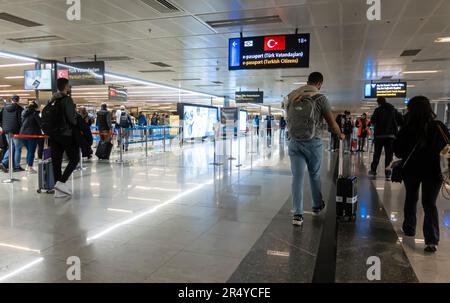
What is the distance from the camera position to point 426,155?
11.2 ft

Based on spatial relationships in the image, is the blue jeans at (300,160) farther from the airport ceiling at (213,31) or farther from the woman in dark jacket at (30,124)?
the woman in dark jacket at (30,124)

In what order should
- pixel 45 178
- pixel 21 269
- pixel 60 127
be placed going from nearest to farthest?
pixel 21 269
pixel 60 127
pixel 45 178

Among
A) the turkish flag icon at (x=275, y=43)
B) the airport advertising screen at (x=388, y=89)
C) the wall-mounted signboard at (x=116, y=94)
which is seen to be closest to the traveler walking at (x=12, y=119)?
the turkish flag icon at (x=275, y=43)

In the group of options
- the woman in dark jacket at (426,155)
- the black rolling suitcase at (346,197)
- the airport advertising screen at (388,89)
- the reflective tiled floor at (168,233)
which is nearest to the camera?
the reflective tiled floor at (168,233)

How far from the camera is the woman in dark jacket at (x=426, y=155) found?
3.38 metres

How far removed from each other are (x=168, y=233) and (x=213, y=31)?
573 centimetres

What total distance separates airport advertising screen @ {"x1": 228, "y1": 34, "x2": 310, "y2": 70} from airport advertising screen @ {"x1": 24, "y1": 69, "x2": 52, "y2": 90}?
7138mm

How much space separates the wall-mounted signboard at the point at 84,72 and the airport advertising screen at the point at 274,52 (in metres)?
5.22

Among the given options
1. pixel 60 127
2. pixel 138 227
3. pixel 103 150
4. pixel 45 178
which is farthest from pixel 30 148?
pixel 138 227

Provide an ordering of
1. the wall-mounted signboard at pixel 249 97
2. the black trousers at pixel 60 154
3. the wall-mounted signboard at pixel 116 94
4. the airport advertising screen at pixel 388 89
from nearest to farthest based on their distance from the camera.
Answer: the black trousers at pixel 60 154, the airport advertising screen at pixel 388 89, the wall-mounted signboard at pixel 116 94, the wall-mounted signboard at pixel 249 97

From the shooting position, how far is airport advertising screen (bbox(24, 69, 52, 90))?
11.6 m

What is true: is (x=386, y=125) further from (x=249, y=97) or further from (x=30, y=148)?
(x=249, y=97)
